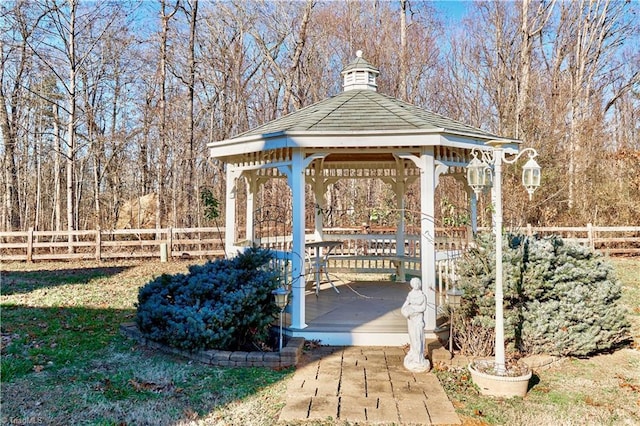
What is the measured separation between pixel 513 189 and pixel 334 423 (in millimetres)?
12503

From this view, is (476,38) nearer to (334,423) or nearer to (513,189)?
(513,189)

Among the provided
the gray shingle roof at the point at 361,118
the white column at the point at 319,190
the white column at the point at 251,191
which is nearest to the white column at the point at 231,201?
the white column at the point at 251,191

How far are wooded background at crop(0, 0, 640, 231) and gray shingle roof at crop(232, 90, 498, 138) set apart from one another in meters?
8.60

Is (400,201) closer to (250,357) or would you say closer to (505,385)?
(250,357)

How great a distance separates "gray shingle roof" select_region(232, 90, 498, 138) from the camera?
214 inches

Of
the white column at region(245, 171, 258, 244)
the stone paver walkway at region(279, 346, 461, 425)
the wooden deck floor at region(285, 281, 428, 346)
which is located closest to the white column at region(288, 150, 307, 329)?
the wooden deck floor at region(285, 281, 428, 346)

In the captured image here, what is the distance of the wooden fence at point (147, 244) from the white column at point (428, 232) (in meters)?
7.10

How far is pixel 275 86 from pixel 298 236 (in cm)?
1459

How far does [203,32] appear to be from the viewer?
17438mm

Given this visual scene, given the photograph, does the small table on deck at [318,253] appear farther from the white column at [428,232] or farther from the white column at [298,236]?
the white column at [428,232]

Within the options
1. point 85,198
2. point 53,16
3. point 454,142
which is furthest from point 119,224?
point 454,142

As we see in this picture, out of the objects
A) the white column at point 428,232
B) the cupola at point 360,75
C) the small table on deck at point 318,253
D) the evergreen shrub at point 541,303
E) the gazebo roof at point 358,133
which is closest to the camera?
the evergreen shrub at point 541,303

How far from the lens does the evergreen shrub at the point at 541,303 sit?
4.84 meters

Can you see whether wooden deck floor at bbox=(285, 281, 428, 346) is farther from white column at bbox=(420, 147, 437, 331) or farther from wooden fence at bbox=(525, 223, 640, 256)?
wooden fence at bbox=(525, 223, 640, 256)
